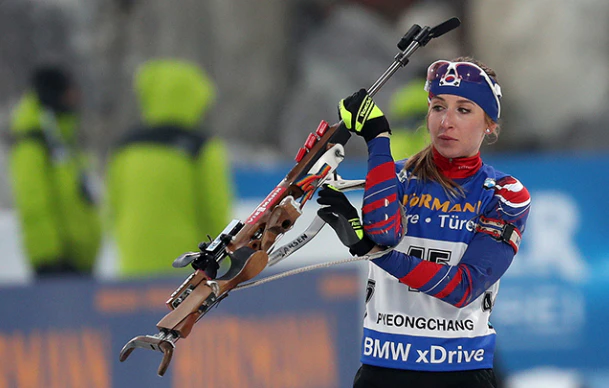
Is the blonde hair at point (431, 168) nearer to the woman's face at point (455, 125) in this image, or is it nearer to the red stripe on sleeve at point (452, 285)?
the woman's face at point (455, 125)

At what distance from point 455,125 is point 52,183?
4587mm

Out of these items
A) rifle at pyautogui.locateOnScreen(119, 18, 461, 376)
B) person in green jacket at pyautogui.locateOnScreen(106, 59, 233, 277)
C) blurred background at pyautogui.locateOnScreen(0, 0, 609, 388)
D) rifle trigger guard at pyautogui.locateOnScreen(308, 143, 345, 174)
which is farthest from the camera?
person in green jacket at pyautogui.locateOnScreen(106, 59, 233, 277)

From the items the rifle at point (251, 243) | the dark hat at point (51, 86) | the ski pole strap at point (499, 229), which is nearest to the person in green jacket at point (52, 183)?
the dark hat at point (51, 86)

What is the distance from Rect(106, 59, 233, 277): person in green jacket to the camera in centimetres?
637

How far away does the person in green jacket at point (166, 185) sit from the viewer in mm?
6371

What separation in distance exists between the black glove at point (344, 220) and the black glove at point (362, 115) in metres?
0.19

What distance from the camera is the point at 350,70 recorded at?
926 cm

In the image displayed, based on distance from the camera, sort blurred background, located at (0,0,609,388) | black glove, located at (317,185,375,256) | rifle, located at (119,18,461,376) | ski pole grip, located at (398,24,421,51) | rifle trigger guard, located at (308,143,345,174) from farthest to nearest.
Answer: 1. blurred background, located at (0,0,609,388)
2. ski pole grip, located at (398,24,421,51)
3. rifle trigger guard, located at (308,143,345,174)
4. black glove, located at (317,185,375,256)
5. rifle, located at (119,18,461,376)

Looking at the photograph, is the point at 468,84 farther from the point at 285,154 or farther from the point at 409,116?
the point at 285,154

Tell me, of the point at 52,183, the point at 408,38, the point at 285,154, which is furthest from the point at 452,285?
the point at 285,154

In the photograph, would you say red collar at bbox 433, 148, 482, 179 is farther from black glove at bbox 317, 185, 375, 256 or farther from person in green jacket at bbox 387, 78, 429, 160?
person in green jacket at bbox 387, 78, 429, 160

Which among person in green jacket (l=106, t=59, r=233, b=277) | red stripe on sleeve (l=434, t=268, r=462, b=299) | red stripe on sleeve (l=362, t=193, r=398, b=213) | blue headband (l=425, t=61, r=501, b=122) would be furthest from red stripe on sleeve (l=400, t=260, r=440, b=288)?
person in green jacket (l=106, t=59, r=233, b=277)

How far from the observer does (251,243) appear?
2.75 meters

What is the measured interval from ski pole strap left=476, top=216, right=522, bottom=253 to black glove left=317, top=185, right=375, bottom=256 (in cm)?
34
